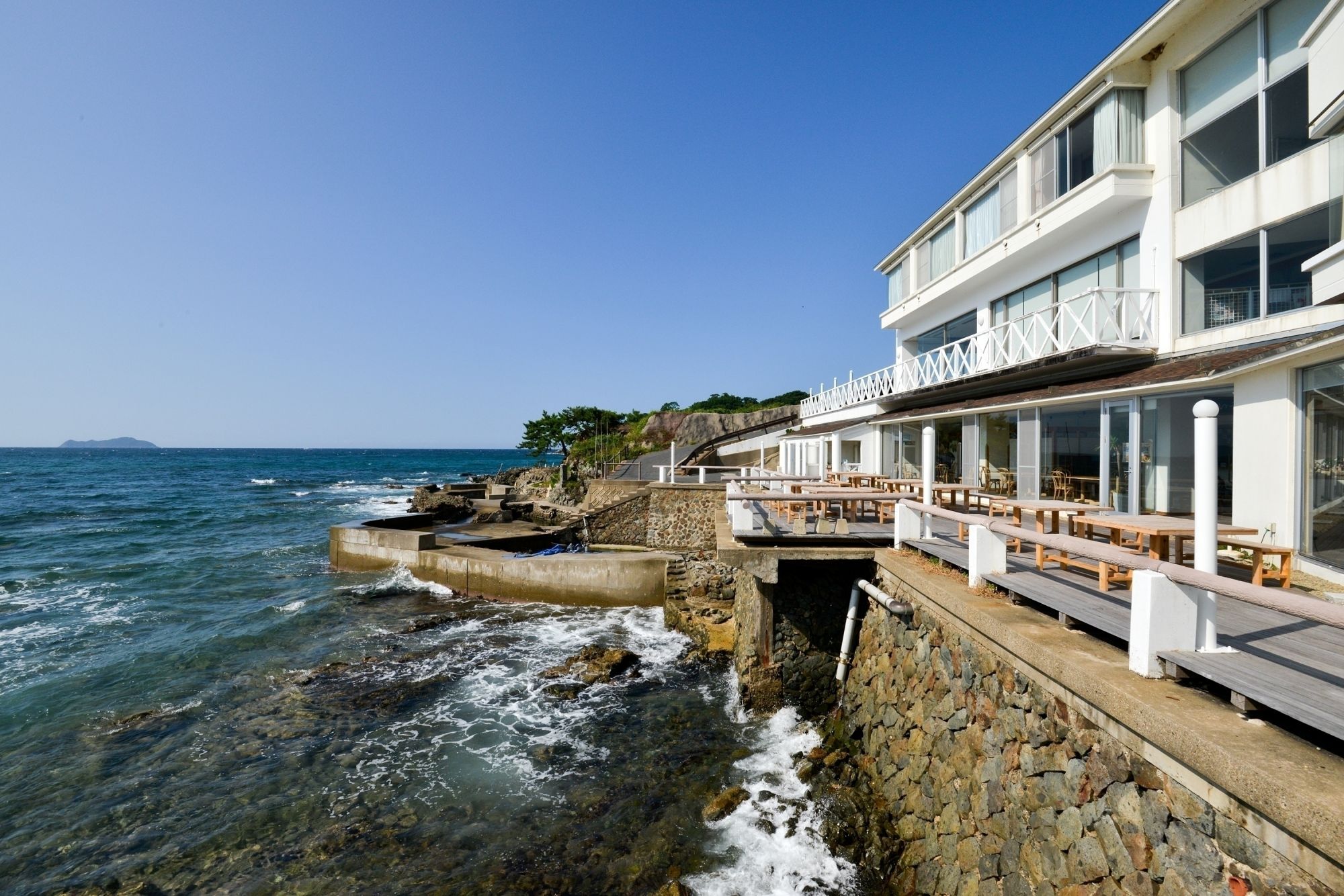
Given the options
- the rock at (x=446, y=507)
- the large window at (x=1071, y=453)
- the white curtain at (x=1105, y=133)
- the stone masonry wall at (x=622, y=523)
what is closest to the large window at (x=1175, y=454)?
the large window at (x=1071, y=453)

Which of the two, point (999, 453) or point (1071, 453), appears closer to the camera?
point (1071, 453)

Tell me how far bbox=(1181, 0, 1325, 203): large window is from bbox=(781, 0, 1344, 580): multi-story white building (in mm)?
28

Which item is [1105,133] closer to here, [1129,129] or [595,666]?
[1129,129]

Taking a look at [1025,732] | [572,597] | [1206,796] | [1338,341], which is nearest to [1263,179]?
[1338,341]

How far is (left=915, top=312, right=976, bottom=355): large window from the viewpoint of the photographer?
17.2m

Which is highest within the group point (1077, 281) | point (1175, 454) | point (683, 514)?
point (1077, 281)

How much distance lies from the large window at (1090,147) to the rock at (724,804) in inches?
486

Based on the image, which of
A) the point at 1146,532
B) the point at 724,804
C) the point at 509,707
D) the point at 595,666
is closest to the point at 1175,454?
the point at 1146,532

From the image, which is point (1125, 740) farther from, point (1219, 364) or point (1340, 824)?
point (1219, 364)

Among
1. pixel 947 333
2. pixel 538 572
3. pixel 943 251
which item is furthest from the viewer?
pixel 947 333

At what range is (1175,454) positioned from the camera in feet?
30.8

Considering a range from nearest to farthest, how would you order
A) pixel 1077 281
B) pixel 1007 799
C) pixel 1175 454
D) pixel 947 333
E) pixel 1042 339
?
1. pixel 1007 799
2. pixel 1175 454
3. pixel 1077 281
4. pixel 1042 339
5. pixel 947 333

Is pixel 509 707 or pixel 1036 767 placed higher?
pixel 1036 767

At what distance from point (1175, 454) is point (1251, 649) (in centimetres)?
701
